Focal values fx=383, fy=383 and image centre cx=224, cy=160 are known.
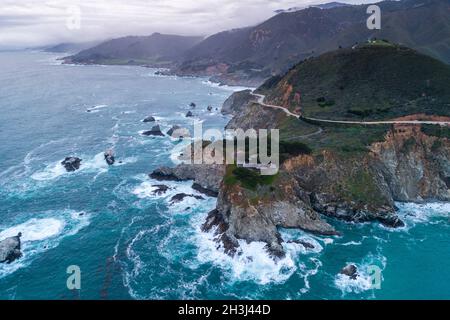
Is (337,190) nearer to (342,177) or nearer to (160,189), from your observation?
(342,177)

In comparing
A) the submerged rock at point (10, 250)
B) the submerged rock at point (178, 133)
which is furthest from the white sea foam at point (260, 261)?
the submerged rock at point (178, 133)

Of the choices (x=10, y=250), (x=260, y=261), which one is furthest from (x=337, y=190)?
(x=10, y=250)

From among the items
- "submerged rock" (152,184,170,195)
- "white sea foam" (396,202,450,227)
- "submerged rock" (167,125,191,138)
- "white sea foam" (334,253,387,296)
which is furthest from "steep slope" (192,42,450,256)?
"submerged rock" (167,125,191,138)

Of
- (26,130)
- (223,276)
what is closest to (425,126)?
(223,276)

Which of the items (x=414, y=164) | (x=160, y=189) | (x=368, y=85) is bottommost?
(x=160, y=189)

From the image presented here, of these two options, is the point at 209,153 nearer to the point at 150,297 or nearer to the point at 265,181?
the point at 265,181

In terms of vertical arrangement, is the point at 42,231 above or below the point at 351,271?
above

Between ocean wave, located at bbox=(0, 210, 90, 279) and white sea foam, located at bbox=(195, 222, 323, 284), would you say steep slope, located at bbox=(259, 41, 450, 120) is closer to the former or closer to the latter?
white sea foam, located at bbox=(195, 222, 323, 284)
